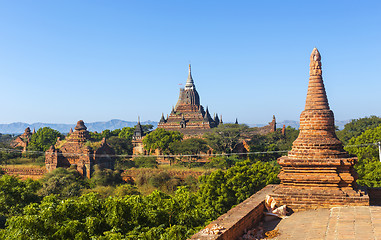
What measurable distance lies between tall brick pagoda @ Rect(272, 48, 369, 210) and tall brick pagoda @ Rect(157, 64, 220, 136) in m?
64.7

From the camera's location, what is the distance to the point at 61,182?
35.1 m

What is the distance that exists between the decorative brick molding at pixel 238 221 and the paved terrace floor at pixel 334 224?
1.65ft

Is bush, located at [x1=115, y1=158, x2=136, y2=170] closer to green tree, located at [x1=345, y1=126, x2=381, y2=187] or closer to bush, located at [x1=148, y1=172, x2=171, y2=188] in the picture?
bush, located at [x1=148, y1=172, x2=171, y2=188]

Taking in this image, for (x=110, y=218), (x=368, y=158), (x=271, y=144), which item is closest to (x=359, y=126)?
(x=271, y=144)

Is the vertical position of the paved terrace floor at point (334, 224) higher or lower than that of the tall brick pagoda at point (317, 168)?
lower

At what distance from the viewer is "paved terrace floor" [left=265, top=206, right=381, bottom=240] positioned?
23.4ft

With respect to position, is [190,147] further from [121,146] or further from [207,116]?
[207,116]

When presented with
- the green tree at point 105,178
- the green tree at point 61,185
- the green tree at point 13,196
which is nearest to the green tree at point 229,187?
the green tree at point 13,196

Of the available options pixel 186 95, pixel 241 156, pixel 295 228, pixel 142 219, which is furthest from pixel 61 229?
pixel 186 95

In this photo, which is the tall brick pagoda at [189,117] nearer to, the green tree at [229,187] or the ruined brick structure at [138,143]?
the ruined brick structure at [138,143]

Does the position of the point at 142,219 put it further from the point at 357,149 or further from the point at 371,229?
the point at 357,149

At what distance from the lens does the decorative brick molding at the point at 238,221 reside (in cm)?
700

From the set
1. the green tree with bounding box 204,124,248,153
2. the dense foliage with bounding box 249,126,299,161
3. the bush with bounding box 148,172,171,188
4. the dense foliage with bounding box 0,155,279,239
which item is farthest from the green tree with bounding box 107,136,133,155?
the dense foliage with bounding box 0,155,279,239

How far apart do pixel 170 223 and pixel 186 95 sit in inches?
3251
